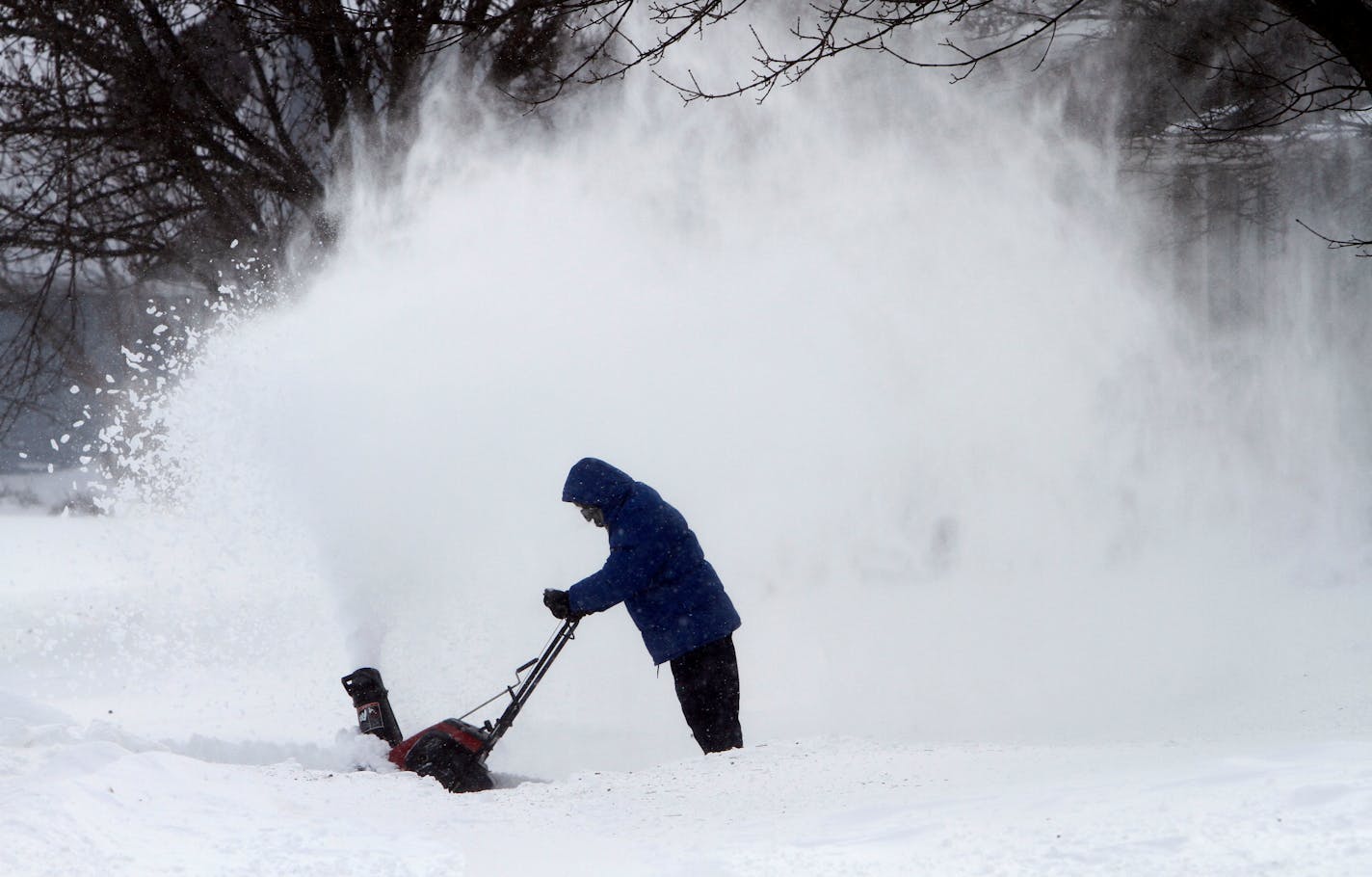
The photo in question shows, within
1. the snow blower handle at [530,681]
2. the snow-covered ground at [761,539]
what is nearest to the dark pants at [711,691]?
the snow-covered ground at [761,539]

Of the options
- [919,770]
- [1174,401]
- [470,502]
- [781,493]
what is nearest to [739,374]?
[781,493]

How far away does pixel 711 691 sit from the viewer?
505cm

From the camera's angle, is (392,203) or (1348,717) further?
(392,203)

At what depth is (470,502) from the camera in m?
9.72

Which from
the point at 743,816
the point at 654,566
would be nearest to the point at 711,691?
the point at 654,566

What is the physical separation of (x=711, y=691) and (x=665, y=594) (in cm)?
47

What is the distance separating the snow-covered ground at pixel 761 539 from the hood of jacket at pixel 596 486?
1.11m

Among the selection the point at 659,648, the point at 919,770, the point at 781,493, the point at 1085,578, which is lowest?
the point at 919,770

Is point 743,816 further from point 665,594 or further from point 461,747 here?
point 461,747

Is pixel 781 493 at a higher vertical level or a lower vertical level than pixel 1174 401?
lower

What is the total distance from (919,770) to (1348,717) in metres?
3.49

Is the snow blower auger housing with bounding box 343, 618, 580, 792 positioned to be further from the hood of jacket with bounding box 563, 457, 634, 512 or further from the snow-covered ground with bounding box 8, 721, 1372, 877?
the hood of jacket with bounding box 563, 457, 634, 512

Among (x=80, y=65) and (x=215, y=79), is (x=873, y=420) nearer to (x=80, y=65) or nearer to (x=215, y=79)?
(x=215, y=79)

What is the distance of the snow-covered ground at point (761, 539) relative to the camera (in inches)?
138
